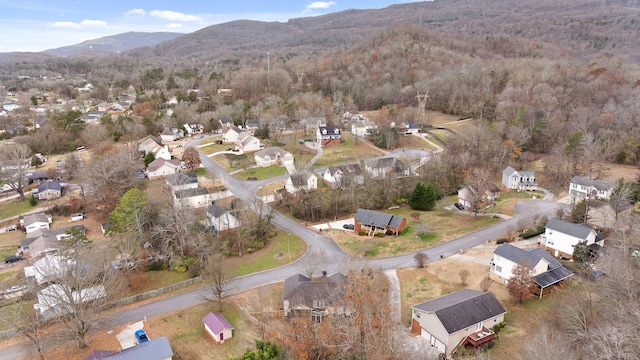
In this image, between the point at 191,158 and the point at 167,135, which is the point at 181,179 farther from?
the point at 167,135

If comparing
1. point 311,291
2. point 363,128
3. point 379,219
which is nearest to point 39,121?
point 363,128

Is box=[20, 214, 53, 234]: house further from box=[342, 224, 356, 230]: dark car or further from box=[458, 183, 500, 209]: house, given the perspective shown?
box=[458, 183, 500, 209]: house

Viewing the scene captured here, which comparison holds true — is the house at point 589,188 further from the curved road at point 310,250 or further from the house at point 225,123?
the house at point 225,123

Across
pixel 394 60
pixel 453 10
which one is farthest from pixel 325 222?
pixel 453 10

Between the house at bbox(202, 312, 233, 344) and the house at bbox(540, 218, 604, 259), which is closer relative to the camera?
the house at bbox(202, 312, 233, 344)

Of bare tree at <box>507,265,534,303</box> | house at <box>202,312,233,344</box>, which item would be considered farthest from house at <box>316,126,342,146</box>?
house at <box>202,312,233,344</box>

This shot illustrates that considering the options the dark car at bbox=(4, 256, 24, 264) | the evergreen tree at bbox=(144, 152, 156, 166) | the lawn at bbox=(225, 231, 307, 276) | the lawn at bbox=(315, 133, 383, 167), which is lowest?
the lawn at bbox=(225, 231, 307, 276)
